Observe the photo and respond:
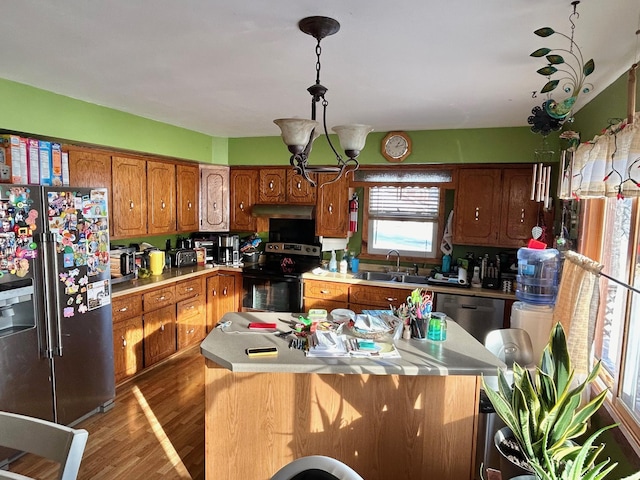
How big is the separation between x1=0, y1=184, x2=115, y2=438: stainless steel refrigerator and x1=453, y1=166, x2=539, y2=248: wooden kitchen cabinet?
3.18 metres

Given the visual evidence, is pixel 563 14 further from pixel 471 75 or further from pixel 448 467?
pixel 448 467

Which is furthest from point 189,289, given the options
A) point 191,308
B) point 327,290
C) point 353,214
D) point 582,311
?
point 582,311

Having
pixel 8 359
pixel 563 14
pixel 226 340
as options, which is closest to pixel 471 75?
pixel 563 14

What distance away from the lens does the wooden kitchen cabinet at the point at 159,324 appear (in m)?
3.66

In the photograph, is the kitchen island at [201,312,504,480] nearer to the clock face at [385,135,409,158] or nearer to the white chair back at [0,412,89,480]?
the white chair back at [0,412,89,480]

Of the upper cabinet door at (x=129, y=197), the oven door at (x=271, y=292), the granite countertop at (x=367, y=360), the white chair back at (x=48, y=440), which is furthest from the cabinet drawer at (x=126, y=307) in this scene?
the white chair back at (x=48, y=440)

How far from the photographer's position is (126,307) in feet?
11.2

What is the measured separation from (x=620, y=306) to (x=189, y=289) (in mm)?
3625

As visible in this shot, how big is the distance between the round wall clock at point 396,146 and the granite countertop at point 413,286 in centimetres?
126

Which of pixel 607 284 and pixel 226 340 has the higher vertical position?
pixel 607 284

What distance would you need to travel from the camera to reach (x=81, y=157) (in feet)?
10.6

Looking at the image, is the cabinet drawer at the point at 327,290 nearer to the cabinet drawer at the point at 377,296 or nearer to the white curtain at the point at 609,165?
the cabinet drawer at the point at 377,296

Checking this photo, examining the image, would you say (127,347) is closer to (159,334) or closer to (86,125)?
(159,334)

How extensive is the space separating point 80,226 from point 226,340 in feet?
4.75
